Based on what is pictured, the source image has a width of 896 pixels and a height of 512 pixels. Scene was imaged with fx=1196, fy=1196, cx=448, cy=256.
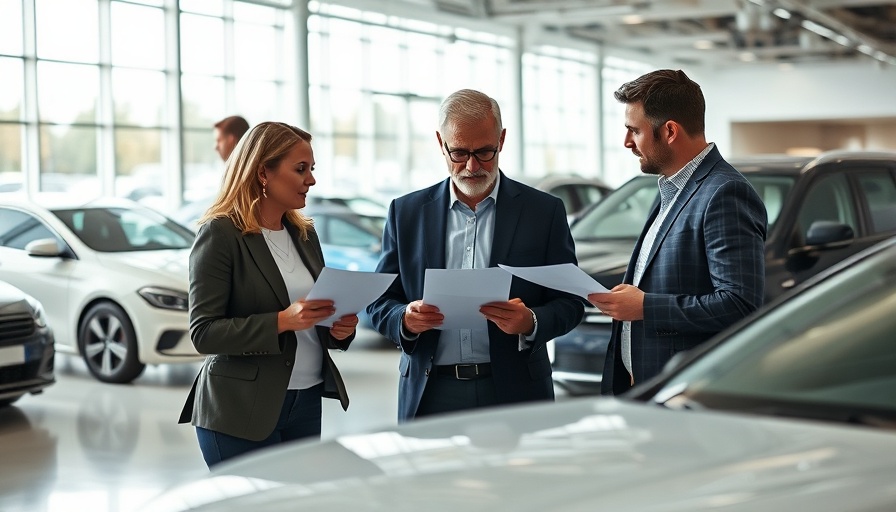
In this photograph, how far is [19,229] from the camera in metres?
10.1

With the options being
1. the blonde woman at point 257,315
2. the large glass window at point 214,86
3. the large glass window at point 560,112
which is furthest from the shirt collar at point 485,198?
→ the large glass window at point 560,112

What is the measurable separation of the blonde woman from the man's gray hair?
0.41m

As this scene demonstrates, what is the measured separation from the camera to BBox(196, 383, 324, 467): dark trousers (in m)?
3.33

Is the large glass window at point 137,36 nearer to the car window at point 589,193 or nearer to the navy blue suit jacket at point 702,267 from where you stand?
the car window at point 589,193

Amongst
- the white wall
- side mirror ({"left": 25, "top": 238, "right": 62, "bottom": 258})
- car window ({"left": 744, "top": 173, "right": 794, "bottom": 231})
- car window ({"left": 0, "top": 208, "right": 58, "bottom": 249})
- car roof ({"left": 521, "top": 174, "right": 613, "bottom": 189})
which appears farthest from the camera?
the white wall

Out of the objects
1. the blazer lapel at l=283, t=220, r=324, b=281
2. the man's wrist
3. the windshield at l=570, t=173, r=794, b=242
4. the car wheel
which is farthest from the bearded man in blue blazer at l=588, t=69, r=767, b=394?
the car wheel

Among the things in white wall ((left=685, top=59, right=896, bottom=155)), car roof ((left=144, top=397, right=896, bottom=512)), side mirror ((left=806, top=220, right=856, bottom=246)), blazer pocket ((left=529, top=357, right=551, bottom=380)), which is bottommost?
blazer pocket ((left=529, top=357, right=551, bottom=380))

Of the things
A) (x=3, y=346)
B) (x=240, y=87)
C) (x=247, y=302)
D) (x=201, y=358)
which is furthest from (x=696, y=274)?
(x=240, y=87)

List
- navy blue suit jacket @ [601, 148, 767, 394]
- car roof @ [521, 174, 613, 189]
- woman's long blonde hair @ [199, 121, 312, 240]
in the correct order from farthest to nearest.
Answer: car roof @ [521, 174, 613, 189]
woman's long blonde hair @ [199, 121, 312, 240]
navy blue suit jacket @ [601, 148, 767, 394]

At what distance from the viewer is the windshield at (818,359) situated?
6.90ft

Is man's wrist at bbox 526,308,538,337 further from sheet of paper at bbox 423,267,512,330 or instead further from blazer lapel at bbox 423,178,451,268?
blazer lapel at bbox 423,178,451,268

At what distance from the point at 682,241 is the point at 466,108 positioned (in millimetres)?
708

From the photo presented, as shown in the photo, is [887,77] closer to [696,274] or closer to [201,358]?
[201,358]

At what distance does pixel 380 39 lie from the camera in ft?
82.5
